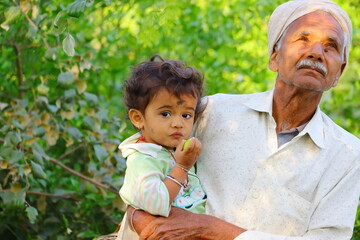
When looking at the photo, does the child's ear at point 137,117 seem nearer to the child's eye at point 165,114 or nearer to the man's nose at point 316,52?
the child's eye at point 165,114

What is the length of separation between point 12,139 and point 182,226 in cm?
123

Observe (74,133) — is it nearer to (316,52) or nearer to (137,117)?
(137,117)

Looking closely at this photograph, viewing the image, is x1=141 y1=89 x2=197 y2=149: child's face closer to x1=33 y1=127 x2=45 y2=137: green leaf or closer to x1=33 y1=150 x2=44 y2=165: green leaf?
x1=33 y1=150 x2=44 y2=165: green leaf

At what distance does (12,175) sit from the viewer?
436cm

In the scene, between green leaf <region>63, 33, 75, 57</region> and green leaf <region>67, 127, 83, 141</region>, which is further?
green leaf <region>67, 127, 83, 141</region>

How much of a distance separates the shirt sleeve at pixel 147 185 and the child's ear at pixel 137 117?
0.52ft

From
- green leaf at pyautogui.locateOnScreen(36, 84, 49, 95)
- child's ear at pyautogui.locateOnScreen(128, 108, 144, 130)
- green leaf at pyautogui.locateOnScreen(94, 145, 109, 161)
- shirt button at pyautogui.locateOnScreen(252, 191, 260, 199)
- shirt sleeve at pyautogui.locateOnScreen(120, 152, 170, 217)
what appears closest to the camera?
shirt sleeve at pyautogui.locateOnScreen(120, 152, 170, 217)

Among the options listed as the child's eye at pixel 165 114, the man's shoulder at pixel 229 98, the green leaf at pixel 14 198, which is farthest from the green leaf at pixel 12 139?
the child's eye at pixel 165 114

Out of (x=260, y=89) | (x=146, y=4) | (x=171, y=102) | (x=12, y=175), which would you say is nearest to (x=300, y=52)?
(x=171, y=102)

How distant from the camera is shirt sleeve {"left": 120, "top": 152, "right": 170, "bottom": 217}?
3201 millimetres

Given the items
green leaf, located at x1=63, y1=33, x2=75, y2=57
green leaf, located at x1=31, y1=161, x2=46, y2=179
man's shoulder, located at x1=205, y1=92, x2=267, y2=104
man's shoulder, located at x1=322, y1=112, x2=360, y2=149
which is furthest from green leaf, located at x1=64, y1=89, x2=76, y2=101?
man's shoulder, located at x1=322, y1=112, x2=360, y2=149

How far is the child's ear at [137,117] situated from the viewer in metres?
3.44

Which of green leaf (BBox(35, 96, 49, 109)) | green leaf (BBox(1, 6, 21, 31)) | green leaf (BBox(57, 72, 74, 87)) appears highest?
green leaf (BBox(1, 6, 21, 31))

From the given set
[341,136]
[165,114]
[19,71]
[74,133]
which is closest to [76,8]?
[165,114]
